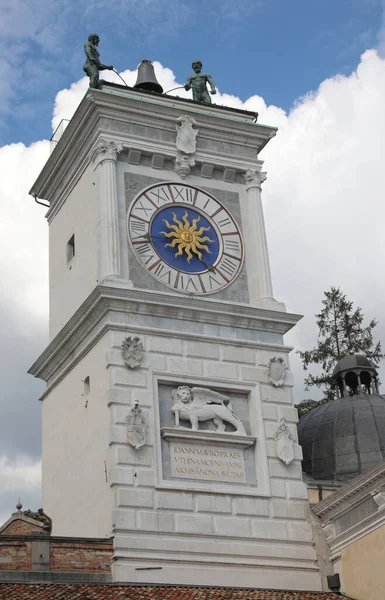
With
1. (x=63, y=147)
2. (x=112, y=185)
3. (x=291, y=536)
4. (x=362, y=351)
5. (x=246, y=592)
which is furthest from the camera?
(x=362, y=351)

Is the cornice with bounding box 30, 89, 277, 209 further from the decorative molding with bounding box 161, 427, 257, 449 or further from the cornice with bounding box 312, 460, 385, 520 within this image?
the cornice with bounding box 312, 460, 385, 520

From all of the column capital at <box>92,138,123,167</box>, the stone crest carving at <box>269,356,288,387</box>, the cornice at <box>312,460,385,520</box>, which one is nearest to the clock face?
the column capital at <box>92,138,123,167</box>

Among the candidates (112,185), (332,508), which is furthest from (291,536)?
(112,185)

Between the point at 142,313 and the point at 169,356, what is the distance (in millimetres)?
1104

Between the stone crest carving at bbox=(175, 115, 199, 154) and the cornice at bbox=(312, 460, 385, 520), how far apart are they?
892cm

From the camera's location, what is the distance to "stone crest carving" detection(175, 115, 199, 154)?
91.7ft

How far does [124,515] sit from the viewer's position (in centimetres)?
2302

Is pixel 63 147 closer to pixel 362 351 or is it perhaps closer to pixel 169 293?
pixel 169 293

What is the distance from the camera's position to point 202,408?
81.4 ft

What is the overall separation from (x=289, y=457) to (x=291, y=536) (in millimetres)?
1720

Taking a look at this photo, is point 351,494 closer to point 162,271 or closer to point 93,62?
point 162,271

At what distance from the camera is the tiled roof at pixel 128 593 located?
20953 millimetres

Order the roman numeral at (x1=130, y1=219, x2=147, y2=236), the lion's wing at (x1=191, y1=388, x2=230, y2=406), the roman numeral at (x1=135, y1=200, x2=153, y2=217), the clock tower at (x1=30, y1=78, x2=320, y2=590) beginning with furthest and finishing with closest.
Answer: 1. the roman numeral at (x1=135, y1=200, x2=153, y2=217)
2. the roman numeral at (x1=130, y1=219, x2=147, y2=236)
3. the lion's wing at (x1=191, y1=388, x2=230, y2=406)
4. the clock tower at (x1=30, y1=78, x2=320, y2=590)

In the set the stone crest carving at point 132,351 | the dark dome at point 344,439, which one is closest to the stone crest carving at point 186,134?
the stone crest carving at point 132,351
